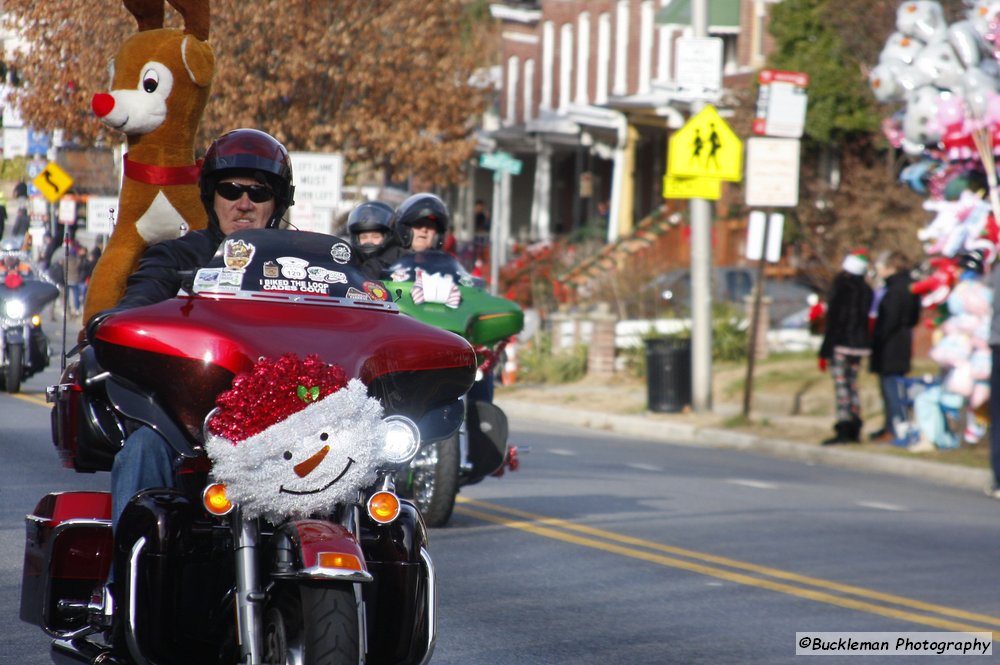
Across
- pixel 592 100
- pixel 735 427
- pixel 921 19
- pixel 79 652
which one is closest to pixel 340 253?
pixel 79 652

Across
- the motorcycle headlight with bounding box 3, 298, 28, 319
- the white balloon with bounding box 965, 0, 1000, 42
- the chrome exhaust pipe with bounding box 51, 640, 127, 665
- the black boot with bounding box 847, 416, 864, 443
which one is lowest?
the black boot with bounding box 847, 416, 864, 443

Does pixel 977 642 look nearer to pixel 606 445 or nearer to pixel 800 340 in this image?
pixel 606 445

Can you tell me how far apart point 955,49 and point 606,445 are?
5.20 m

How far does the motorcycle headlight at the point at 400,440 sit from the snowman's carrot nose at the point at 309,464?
0.24 m

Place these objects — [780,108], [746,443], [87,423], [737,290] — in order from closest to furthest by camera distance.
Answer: [87,423] → [746,443] → [780,108] → [737,290]

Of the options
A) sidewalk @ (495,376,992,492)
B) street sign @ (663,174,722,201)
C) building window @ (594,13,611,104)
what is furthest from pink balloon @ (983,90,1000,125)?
building window @ (594,13,611,104)

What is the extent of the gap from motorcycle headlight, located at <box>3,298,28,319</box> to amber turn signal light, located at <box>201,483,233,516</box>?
13641 mm

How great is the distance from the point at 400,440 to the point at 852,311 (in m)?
13.7

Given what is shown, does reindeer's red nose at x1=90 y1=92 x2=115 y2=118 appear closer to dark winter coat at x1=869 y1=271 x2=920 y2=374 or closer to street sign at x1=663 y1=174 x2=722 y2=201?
dark winter coat at x1=869 y1=271 x2=920 y2=374

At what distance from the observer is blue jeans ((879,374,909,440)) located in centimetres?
1814

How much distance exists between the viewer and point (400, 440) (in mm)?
4926

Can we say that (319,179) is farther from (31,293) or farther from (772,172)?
(772,172)

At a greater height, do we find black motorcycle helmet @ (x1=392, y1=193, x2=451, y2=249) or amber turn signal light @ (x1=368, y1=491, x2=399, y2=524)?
black motorcycle helmet @ (x1=392, y1=193, x2=451, y2=249)

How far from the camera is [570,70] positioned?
48.4 m
